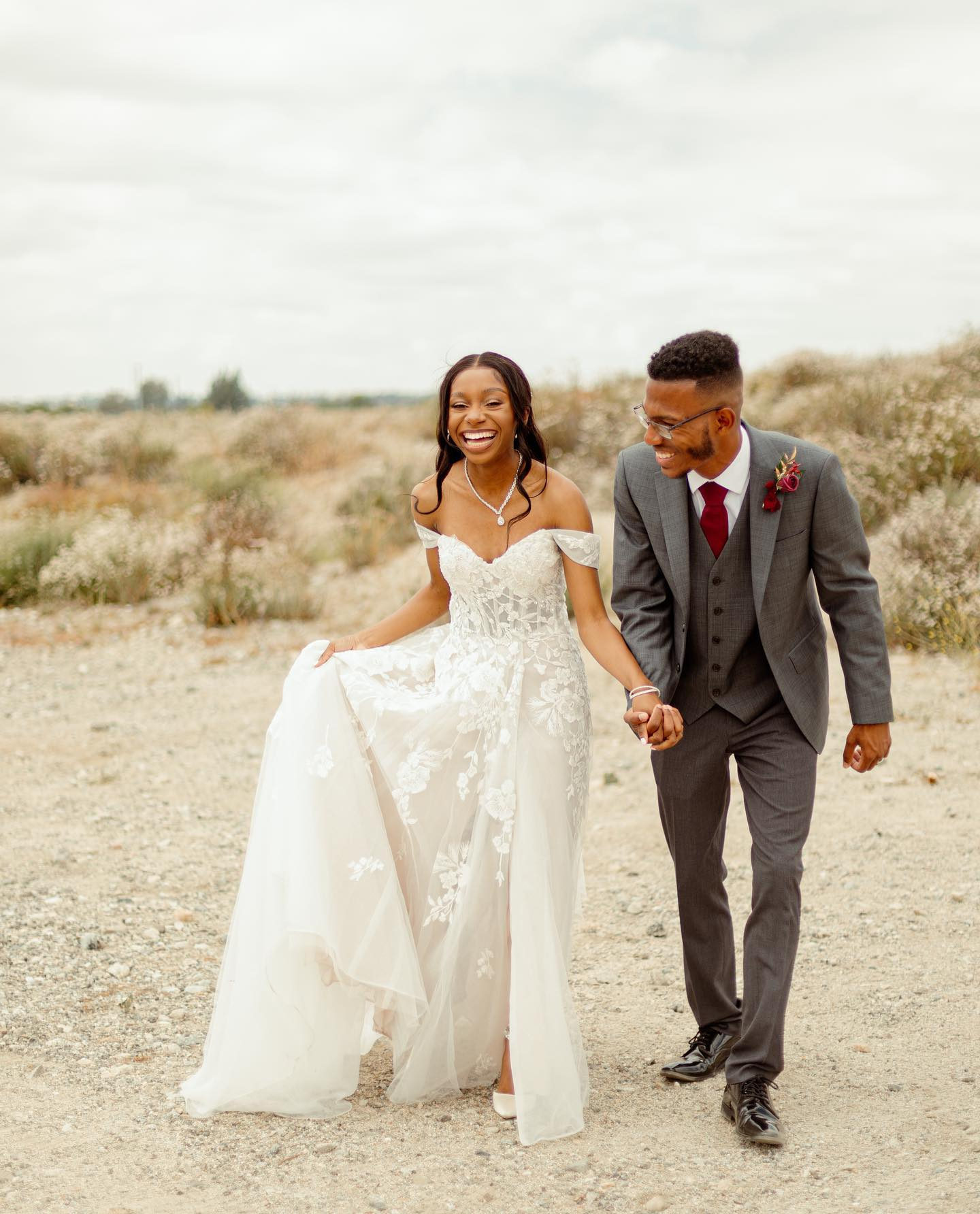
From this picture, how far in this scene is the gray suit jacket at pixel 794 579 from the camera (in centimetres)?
343

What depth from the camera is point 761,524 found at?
11.3 feet

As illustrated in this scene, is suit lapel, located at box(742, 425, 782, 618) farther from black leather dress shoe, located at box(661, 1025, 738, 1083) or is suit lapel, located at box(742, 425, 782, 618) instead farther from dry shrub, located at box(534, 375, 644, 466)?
dry shrub, located at box(534, 375, 644, 466)

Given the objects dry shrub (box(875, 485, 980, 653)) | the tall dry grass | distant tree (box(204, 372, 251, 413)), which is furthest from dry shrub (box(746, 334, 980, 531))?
distant tree (box(204, 372, 251, 413))

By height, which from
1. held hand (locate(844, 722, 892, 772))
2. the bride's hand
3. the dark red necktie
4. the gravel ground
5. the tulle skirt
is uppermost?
the dark red necktie

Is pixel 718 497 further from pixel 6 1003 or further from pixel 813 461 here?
pixel 6 1003

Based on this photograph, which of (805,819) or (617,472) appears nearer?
(805,819)

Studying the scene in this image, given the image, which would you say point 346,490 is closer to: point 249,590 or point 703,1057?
point 249,590

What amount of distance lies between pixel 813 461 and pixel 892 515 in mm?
8332

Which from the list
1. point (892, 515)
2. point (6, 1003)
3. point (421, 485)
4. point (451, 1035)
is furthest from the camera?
point (892, 515)

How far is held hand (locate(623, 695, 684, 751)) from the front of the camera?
3.34 m

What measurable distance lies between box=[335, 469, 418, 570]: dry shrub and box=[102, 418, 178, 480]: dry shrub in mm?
5339

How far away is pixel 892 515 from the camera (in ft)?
37.1

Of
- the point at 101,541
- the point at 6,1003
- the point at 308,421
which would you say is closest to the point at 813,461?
the point at 6,1003

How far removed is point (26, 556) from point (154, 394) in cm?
2340
